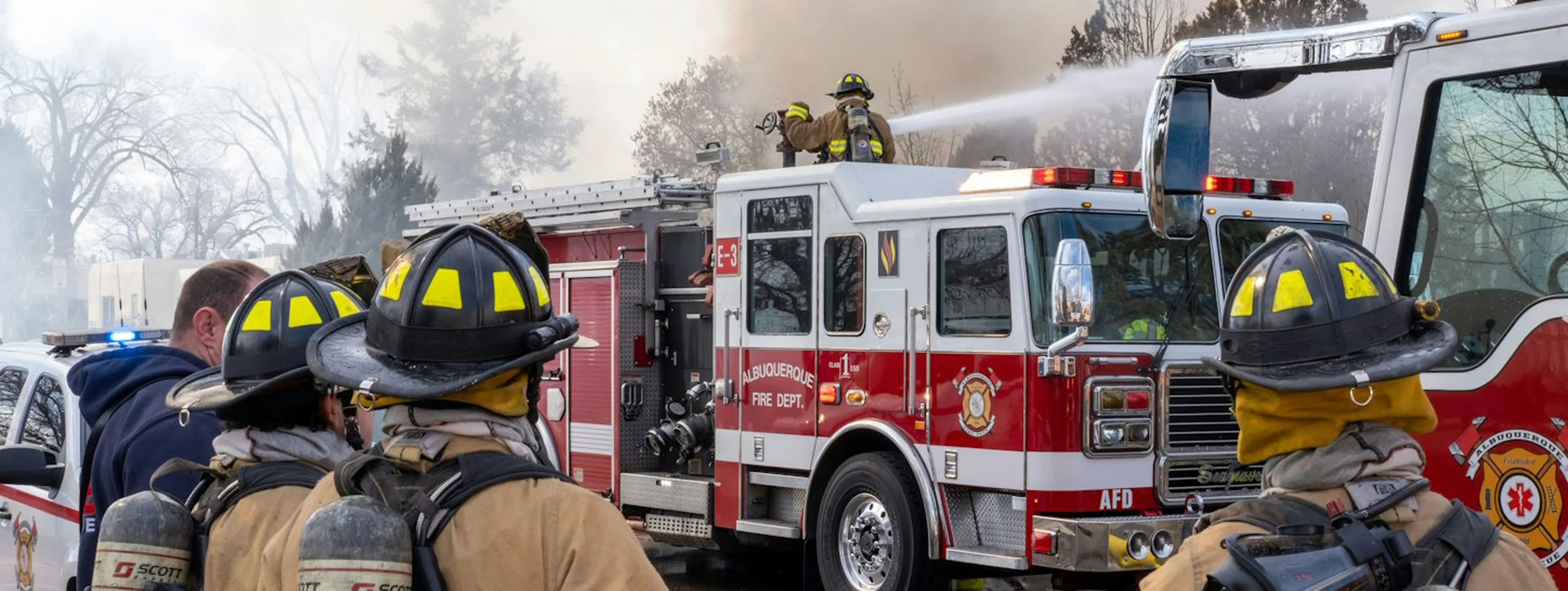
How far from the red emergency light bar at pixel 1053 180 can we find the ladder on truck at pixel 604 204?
2.36m

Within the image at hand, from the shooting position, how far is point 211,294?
4.22 m

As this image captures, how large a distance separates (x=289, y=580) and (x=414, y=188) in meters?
30.6

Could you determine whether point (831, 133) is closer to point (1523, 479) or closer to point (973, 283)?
point (973, 283)

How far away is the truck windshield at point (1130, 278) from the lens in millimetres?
7789

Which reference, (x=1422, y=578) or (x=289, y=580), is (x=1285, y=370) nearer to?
(x=1422, y=578)

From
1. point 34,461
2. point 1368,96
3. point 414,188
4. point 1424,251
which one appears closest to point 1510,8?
point 1424,251

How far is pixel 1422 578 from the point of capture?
2.21 meters

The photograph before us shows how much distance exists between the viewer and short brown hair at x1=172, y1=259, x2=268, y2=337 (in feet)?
13.8

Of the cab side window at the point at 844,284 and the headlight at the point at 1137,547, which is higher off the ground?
the cab side window at the point at 844,284

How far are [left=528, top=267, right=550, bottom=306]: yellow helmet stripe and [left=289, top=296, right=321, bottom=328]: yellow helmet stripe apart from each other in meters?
0.82

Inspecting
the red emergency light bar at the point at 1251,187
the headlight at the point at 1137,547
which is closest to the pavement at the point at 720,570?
the headlight at the point at 1137,547

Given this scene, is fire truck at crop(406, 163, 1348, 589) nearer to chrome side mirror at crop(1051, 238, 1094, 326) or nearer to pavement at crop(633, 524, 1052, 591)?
chrome side mirror at crop(1051, 238, 1094, 326)

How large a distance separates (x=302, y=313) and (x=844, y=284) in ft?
18.3

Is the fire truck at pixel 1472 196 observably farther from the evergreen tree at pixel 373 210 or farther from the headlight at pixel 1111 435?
the evergreen tree at pixel 373 210
